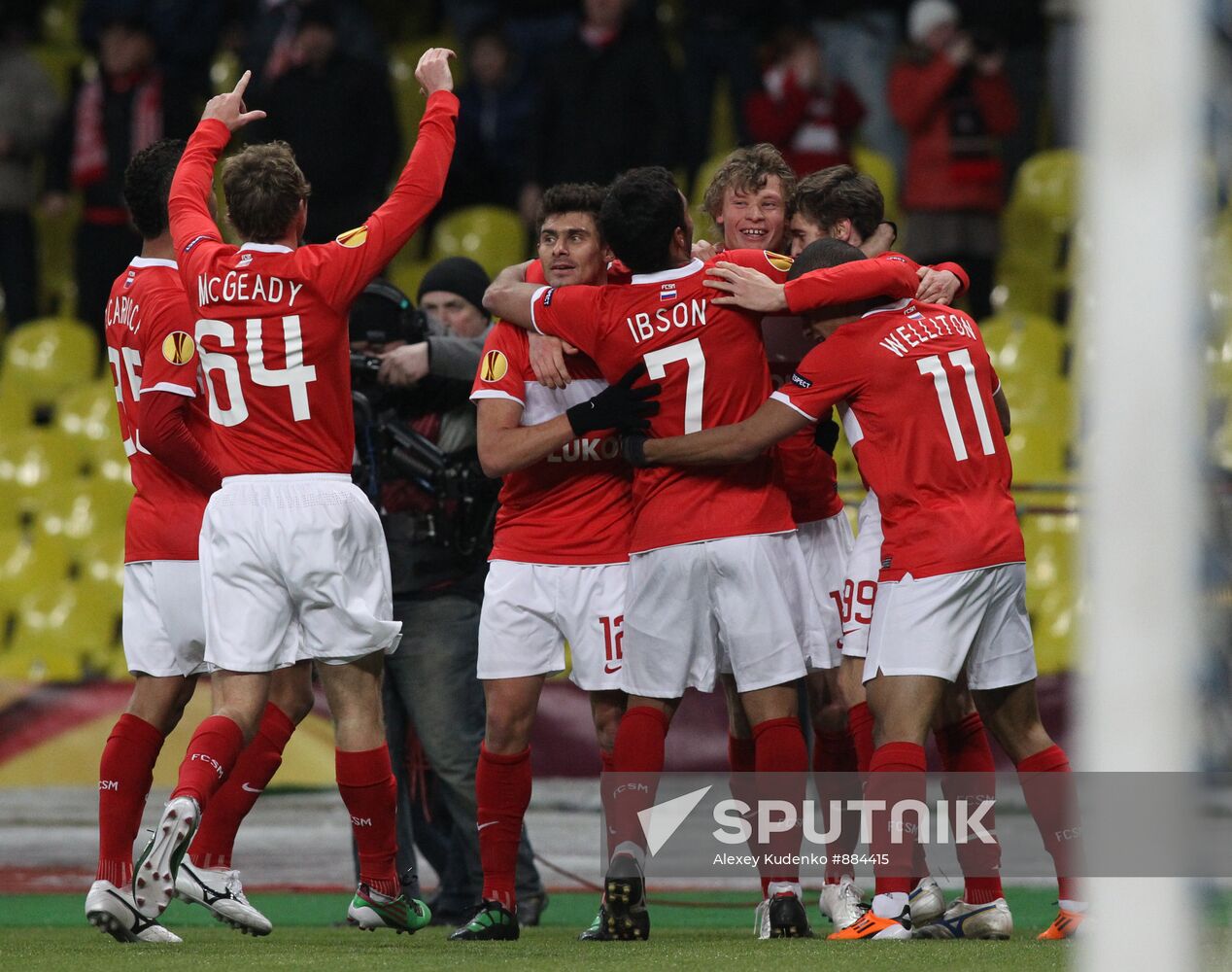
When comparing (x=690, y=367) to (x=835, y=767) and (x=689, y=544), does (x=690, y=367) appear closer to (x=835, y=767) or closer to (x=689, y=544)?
(x=689, y=544)

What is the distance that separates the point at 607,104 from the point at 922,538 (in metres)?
5.96

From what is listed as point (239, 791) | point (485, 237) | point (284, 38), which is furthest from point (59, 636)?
point (239, 791)

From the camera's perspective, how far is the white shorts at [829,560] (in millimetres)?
5141

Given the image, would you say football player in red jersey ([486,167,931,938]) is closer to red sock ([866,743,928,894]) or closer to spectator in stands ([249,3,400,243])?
red sock ([866,743,928,894])

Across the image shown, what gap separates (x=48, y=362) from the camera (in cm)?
1091

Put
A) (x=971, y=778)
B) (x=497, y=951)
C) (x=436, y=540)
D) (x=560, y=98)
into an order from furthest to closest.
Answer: (x=560, y=98), (x=436, y=540), (x=971, y=778), (x=497, y=951)

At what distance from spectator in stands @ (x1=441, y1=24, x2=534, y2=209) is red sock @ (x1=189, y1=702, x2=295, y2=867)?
6253 mm

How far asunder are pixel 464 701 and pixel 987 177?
5.45m

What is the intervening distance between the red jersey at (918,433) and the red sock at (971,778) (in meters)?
0.62

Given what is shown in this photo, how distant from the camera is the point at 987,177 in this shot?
9.95m

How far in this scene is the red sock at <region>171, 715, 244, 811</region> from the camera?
14.6 feet

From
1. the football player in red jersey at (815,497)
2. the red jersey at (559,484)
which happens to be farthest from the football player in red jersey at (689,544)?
the football player in red jersey at (815,497)

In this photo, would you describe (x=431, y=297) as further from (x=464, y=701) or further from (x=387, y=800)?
(x=387, y=800)

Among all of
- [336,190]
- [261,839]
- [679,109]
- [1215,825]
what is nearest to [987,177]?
[679,109]
